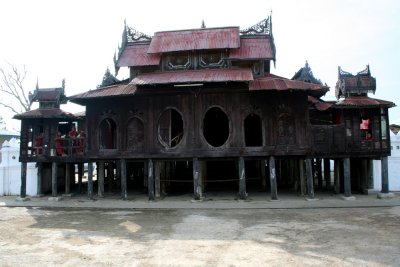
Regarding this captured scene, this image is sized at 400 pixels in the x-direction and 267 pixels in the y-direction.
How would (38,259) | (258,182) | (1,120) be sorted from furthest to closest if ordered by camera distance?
(1,120), (258,182), (38,259)

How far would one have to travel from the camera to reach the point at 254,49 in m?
19.9

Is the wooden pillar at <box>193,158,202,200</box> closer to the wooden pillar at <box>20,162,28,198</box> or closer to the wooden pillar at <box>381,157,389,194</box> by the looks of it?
the wooden pillar at <box>381,157,389,194</box>

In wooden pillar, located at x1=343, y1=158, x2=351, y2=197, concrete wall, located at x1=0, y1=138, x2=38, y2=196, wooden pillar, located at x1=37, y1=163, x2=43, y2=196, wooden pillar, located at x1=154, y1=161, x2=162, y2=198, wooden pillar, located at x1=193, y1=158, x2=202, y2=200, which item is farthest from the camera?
concrete wall, located at x1=0, y1=138, x2=38, y2=196

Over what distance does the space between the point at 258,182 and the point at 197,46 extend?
33.2 ft

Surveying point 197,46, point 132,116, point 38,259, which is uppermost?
point 197,46

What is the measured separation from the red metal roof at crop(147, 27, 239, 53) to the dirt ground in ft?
27.6

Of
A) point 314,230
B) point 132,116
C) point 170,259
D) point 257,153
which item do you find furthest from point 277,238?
point 132,116

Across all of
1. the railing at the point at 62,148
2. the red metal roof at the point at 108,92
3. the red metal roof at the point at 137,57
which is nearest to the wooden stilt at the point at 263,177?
the red metal roof at the point at 137,57

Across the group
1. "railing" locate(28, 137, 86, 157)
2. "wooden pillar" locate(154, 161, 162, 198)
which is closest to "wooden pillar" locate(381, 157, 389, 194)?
"wooden pillar" locate(154, 161, 162, 198)

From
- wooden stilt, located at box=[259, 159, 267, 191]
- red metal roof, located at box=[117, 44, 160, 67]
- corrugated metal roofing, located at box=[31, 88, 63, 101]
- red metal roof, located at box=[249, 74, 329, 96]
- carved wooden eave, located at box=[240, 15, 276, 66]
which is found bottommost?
wooden stilt, located at box=[259, 159, 267, 191]

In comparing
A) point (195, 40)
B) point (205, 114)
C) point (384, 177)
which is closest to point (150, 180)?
point (205, 114)

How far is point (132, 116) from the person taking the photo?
63.3 feet

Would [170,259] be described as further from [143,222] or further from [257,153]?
[257,153]

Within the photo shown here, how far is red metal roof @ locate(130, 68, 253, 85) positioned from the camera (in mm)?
17281
